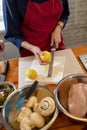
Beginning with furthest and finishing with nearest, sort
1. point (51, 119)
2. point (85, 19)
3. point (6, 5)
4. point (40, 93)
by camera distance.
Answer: point (85, 19)
point (6, 5)
point (40, 93)
point (51, 119)

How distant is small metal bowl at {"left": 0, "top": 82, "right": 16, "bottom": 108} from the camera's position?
0.71 metres

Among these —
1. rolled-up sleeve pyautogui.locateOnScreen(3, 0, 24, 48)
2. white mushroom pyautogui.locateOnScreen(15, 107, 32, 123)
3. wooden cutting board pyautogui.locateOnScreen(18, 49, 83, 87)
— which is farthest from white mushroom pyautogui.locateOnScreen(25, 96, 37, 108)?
rolled-up sleeve pyautogui.locateOnScreen(3, 0, 24, 48)

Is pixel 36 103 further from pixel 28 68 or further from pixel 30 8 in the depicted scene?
pixel 30 8

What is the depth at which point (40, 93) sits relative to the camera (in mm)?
680

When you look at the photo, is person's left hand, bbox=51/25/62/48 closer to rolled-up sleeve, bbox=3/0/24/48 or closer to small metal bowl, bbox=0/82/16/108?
rolled-up sleeve, bbox=3/0/24/48

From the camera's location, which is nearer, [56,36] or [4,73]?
[4,73]

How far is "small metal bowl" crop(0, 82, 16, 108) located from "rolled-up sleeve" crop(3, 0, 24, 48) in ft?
0.91

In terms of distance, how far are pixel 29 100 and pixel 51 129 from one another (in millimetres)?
114

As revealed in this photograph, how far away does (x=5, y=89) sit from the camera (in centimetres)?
76

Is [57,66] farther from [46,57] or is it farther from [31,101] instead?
[31,101]

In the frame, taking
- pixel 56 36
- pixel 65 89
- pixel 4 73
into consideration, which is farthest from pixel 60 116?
pixel 56 36

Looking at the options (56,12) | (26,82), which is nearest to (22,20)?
(56,12)

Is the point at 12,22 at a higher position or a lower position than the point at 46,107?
higher

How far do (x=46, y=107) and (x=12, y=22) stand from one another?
1.85 ft
